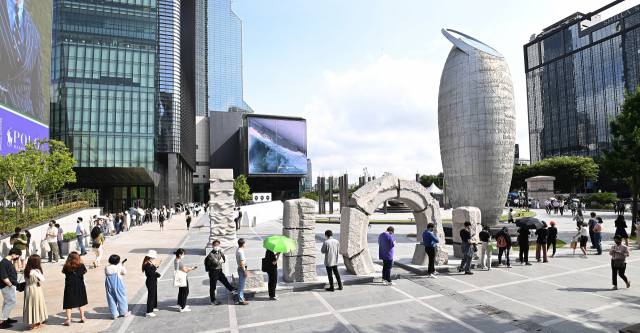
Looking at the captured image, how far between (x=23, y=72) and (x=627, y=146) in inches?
1594

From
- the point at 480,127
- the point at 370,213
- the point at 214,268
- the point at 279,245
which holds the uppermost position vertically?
the point at 480,127

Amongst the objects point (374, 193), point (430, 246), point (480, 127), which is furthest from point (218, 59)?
point (430, 246)

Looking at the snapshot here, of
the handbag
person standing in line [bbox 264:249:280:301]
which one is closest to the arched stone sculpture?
person standing in line [bbox 264:249:280:301]

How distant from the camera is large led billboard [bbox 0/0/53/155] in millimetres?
22828

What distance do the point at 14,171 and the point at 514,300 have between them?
2519 centimetres

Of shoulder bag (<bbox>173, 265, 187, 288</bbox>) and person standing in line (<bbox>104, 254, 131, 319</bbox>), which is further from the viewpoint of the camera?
shoulder bag (<bbox>173, 265, 187, 288</bbox>)

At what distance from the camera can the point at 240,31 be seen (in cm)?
15162

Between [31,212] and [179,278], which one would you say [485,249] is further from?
[31,212]

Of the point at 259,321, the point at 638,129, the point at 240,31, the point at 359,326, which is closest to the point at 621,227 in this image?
the point at 638,129

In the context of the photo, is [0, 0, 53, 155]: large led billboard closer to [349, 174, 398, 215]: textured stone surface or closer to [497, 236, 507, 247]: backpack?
[349, 174, 398, 215]: textured stone surface

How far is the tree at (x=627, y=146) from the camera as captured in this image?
18.8m

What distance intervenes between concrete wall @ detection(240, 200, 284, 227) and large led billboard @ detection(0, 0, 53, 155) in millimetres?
16377

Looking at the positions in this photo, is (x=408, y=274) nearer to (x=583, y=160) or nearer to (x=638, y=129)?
(x=638, y=129)

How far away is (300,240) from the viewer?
32.3 ft
